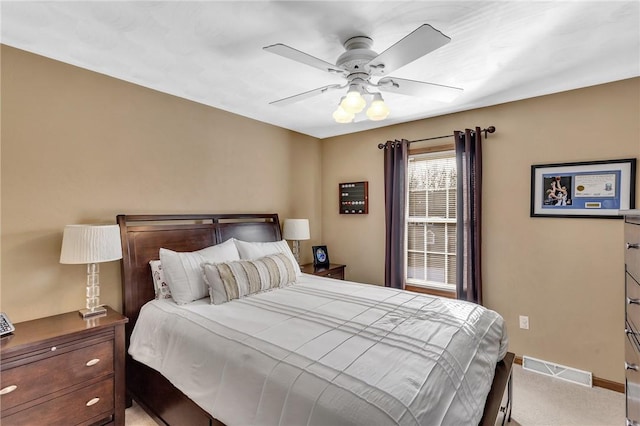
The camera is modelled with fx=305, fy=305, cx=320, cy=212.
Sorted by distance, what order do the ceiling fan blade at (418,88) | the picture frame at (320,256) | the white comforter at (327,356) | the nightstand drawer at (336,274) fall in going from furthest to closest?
the picture frame at (320,256) → the nightstand drawer at (336,274) → the ceiling fan blade at (418,88) → the white comforter at (327,356)

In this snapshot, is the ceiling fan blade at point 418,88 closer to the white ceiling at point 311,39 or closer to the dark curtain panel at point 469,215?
the white ceiling at point 311,39

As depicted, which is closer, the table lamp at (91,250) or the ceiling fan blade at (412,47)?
the ceiling fan blade at (412,47)

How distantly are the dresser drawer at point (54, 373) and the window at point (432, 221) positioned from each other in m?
3.09

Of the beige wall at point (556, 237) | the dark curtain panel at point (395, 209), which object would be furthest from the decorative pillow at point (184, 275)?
the beige wall at point (556, 237)

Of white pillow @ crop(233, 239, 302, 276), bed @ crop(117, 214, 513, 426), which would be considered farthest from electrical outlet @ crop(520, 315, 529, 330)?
white pillow @ crop(233, 239, 302, 276)

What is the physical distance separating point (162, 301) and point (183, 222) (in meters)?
0.84

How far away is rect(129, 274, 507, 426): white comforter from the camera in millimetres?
1226

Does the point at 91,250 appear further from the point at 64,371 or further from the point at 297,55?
the point at 297,55

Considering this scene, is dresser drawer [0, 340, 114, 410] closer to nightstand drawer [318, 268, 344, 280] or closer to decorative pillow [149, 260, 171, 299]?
decorative pillow [149, 260, 171, 299]

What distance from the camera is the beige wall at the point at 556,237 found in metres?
2.56

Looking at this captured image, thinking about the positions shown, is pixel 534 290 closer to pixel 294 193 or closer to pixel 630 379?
pixel 630 379

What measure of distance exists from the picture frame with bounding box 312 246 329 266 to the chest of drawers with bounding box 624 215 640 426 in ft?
9.69

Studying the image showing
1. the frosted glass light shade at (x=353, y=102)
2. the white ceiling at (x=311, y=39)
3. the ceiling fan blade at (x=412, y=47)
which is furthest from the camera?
the frosted glass light shade at (x=353, y=102)

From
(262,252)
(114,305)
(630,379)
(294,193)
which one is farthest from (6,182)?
(630,379)
